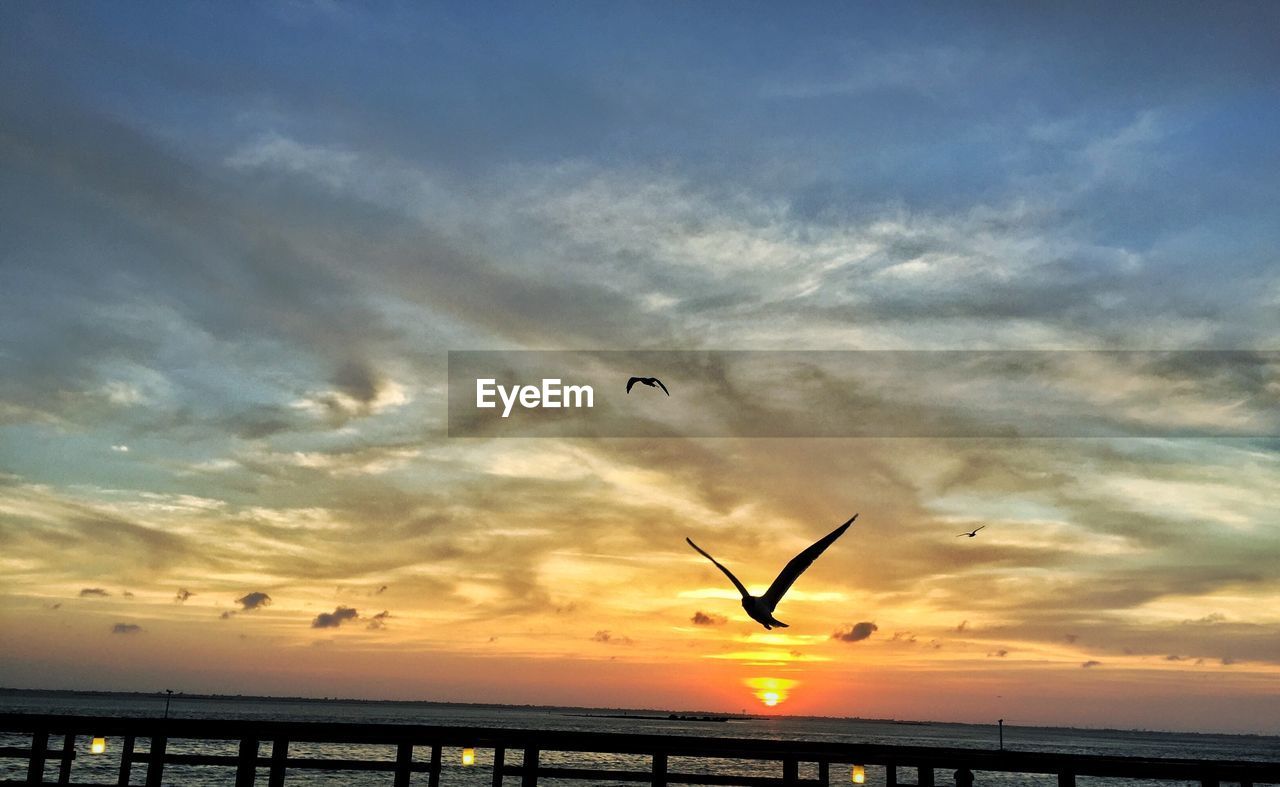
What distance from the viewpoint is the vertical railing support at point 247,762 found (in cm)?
1608

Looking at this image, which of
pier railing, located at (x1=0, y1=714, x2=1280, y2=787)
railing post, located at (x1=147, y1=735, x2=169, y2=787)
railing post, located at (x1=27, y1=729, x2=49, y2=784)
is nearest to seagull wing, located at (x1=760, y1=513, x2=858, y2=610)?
pier railing, located at (x1=0, y1=714, x2=1280, y2=787)

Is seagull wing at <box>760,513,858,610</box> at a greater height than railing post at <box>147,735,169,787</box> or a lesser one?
greater

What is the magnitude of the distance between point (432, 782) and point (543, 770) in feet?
6.16

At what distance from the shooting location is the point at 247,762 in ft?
53.1

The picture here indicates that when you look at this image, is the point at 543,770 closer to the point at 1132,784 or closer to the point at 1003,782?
the point at 1003,782

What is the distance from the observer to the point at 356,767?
16.1 m

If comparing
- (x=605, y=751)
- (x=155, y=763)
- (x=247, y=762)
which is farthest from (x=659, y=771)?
(x=155, y=763)

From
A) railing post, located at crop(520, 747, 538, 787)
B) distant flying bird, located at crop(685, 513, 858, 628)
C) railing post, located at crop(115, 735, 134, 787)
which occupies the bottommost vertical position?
railing post, located at crop(115, 735, 134, 787)

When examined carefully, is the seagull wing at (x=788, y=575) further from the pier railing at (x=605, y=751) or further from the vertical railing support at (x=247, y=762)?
the vertical railing support at (x=247, y=762)

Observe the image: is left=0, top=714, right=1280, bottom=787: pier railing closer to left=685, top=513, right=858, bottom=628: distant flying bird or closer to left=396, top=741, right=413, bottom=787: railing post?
left=396, top=741, right=413, bottom=787: railing post

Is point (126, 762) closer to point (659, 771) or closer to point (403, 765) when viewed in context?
point (403, 765)

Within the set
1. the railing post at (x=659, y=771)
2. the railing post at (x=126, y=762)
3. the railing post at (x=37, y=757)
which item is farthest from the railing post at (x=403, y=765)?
the railing post at (x=37, y=757)

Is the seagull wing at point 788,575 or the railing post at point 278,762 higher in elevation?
the seagull wing at point 788,575

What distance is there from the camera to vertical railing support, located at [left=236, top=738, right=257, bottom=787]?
16.1 meters
